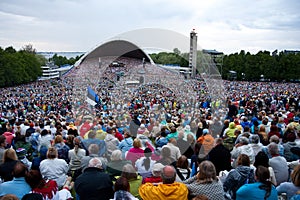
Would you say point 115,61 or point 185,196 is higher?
point 115,61

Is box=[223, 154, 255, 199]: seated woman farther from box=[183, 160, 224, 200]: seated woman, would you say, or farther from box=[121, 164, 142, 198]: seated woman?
box=[121, 164, 142, 198]: seated woman

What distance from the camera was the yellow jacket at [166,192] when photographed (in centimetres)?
313

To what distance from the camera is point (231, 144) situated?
7.23 metres

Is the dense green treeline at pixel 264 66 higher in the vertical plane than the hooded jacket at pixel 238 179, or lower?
higher

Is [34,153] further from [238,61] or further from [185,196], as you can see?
[238,61]

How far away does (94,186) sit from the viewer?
11.5 feet

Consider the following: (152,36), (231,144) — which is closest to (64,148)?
(152,36)

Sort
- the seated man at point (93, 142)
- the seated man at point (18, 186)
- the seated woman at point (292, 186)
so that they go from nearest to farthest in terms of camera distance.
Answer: the seated woman at point (292, 186), the seated man at point (18, 186), the seated man at point (93, 142)

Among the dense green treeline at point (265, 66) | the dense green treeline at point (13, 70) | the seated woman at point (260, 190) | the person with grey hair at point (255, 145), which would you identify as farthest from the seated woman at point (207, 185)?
the dense green treeline at point (265, 66)

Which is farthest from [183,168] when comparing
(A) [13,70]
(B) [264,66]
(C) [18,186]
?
(B) [264,66]

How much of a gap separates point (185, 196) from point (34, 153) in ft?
15.3

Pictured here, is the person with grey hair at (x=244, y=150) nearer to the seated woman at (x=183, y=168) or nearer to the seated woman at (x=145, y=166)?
the seated woman at (x=183, y=168)

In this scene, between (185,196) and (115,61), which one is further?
(115,61)

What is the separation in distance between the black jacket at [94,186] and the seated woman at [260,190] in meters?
1.48
